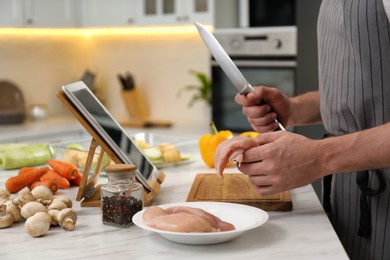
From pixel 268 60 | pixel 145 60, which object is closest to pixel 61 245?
pixel 268 60

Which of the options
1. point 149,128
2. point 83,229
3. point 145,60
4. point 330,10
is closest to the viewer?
point 83,229

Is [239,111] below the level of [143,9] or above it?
below

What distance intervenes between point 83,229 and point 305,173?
0.48 meters

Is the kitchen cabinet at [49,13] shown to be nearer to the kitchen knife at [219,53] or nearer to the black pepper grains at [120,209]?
the kitchen knife at [219,53]

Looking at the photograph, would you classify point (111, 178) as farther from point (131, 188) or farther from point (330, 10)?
point (330, 10)

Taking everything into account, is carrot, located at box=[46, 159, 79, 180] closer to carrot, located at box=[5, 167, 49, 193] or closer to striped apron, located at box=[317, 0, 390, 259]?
carrot, located at box=[5, 167, 49, 193]

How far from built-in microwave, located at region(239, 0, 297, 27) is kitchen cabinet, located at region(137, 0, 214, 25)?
0.29 metres

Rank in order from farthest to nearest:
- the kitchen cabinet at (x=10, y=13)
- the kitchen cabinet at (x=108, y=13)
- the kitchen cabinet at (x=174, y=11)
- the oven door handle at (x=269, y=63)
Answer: the kitchen cabinet at (x=108, y=13), the kitchen cabinet at (x=10, y=13), the kitchen cabinet at (x=174, y=11), the oven door handle at (x=269, y=63)

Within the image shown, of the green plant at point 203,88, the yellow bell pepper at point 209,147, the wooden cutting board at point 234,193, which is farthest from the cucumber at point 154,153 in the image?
the green plant at point 203,88

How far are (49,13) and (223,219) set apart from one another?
3.50 meters

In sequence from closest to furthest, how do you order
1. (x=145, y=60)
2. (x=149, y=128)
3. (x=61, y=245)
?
1. (x=61, y=245)
2. (x=149, y=128)
3. (x=145, y=60)

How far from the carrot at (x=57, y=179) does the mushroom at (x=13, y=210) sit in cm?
29

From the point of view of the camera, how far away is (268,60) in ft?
12.1

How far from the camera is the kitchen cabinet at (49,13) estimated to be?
432 cm
